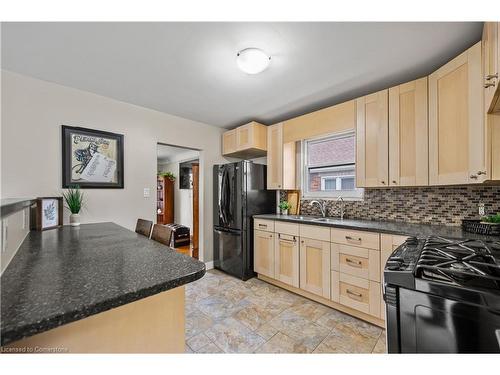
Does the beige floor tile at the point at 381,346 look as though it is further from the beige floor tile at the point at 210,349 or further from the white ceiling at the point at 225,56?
the white ceiling at the point at 225,56

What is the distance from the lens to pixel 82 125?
7.55 ft

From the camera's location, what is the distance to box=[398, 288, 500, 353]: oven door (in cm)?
71

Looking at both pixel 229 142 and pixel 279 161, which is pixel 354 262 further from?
pixel 229 142

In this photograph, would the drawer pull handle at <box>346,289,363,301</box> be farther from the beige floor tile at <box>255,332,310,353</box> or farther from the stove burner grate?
the stove burner grate

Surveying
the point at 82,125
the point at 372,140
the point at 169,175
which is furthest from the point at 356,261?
the point at 169,175

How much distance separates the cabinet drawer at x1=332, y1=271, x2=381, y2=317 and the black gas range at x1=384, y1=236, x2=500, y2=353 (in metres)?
1.03

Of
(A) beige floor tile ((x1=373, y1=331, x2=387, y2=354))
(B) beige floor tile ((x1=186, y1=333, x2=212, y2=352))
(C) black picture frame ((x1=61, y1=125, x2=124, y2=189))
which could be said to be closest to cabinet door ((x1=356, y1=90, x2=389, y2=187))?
(A) beige floor tile ((x1=373, y1=331, x2=387, y2=354))

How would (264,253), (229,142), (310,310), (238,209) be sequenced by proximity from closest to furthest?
(310,310) → (264,253) → (238,209) → (229,142)

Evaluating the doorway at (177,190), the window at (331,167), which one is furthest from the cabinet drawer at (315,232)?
the doorway at (177,190)

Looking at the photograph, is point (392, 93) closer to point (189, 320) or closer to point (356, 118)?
point (356, 118)

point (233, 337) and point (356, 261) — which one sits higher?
point (356, 261)

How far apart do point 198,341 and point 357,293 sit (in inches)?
56.1

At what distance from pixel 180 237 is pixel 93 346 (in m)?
4.20
